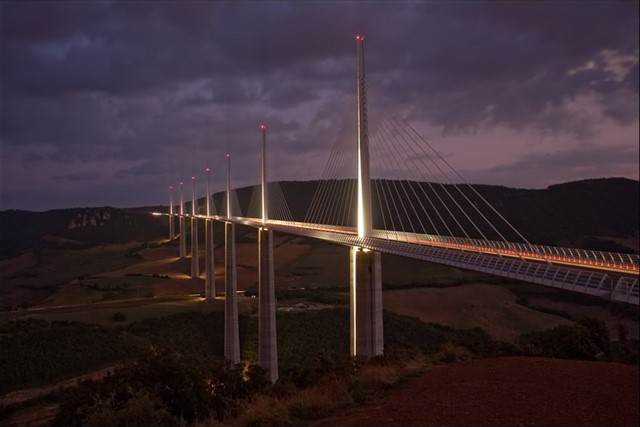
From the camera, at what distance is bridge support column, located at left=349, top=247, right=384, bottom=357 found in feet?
72.5

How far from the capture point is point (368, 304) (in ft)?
73.2

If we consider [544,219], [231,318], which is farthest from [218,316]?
[544,219]

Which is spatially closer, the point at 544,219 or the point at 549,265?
the point at 549,265

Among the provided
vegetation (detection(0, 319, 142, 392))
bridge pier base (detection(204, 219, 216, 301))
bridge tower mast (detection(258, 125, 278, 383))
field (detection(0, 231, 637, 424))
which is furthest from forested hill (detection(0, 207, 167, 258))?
bridge tower mast (detection(258, 125, 278, 383))

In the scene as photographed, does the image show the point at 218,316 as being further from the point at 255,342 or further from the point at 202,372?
the point at 202,372

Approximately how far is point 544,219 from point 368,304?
3196 inches

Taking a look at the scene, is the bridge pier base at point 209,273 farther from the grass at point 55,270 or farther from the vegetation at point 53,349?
the vegetation at point 53,349

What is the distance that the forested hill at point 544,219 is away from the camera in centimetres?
7638

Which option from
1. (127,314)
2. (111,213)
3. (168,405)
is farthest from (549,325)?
(111,213)

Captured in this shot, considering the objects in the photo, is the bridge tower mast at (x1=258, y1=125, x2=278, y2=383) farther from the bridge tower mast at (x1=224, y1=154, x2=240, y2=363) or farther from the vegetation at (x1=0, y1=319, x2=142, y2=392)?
the vegetation at (x1=0, y1=319, x2=142, y2=392)

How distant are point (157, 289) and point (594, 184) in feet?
294

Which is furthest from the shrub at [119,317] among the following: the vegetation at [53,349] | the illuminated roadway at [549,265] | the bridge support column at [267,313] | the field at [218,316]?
the illuminated roadway at [549,265]

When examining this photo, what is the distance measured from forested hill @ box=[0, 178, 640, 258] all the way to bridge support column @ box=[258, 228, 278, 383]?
3826 cm

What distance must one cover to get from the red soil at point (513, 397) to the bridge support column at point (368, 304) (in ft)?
28.2
